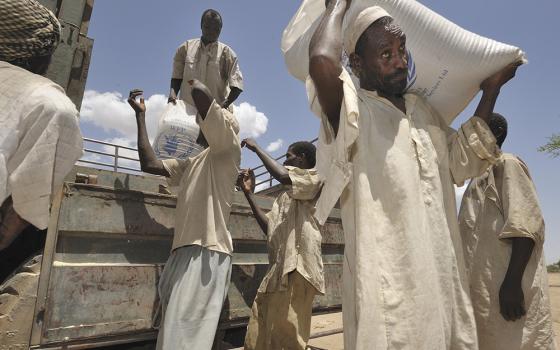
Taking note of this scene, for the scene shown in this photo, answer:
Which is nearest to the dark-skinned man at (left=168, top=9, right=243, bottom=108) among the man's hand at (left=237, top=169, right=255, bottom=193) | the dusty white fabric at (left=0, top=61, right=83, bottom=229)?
the man's hand at (left=237, top=169, right=255, bottom=193)

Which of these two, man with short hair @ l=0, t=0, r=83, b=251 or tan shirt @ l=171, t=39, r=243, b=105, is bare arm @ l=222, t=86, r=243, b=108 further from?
man with short hair @ l=0, t=0, r=83, b=251

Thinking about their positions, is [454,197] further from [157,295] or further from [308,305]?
[157,295]

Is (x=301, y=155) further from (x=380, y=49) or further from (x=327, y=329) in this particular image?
(x=380, y=49)

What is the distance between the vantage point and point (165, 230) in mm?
2238

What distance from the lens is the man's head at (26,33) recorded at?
3.42 ft

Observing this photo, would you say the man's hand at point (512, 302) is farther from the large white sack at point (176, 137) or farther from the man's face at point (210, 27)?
the man's face at point (210, 27)

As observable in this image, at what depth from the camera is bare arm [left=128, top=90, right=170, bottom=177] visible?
2.39 m

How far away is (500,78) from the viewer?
137 cm

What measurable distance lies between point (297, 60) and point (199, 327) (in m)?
1.40

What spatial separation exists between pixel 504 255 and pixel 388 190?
1.01 metres

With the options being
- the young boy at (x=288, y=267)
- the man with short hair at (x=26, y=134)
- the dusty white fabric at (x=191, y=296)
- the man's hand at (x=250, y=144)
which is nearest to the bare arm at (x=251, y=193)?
the young boy at (x=288, y=267)

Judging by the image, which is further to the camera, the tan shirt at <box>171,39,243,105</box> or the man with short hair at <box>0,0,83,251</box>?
the tan shirt at <box>171,39,243,105</box>

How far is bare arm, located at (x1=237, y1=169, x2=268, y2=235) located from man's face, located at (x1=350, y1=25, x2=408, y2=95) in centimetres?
155

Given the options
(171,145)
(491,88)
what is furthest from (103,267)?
(491,88)
